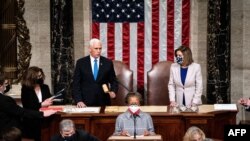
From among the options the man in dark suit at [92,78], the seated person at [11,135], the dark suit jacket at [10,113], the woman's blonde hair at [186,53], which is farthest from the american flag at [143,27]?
the seated person at [11,135]

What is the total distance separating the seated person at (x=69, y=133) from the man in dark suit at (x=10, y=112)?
93 cm

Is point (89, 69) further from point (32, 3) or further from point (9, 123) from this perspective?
point (32, 3)

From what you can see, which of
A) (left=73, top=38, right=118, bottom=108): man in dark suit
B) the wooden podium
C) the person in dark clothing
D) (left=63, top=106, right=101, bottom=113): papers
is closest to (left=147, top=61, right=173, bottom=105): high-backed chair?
(left=73, top=38, right=118, bottom=108): man in dark suit

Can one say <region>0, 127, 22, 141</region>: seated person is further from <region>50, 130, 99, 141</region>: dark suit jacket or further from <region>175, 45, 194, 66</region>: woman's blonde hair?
<region>175, 45, 194, 66</region>: woman's blonde hair

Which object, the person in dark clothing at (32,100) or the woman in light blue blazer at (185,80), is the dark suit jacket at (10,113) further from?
the woman in light blue blazer at (185,80)

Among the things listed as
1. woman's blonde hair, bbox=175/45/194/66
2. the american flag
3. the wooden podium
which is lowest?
the wooden podium

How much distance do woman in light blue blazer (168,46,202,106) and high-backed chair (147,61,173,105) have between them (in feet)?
3.83

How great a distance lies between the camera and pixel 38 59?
1116cm

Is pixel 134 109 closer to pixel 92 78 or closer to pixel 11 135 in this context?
pixel 92 78

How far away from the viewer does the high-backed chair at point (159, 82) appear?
34.9 feet

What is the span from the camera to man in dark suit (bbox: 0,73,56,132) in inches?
Answer: 317

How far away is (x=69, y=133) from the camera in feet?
23.9

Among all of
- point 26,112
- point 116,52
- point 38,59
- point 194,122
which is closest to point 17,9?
point 38,59

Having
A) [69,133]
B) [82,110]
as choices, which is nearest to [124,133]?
[69,133]
